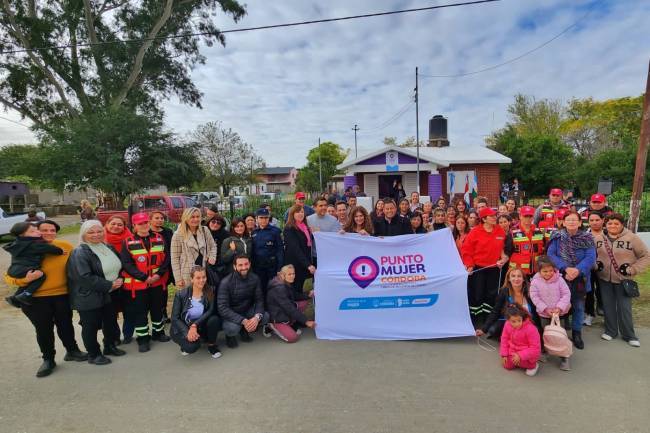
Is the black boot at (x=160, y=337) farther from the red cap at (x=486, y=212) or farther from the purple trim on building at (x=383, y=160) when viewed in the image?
the purple trim on building at (x=383, y=160)

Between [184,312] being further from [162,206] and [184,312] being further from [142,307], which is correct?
[162,206]

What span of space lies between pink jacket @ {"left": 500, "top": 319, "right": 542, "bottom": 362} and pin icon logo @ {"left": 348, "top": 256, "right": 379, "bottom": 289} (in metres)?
1.58

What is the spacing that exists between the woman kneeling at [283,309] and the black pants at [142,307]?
1364 mm

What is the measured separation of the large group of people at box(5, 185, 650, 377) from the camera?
12.3 ft

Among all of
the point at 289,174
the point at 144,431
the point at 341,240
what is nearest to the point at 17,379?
the point at 144,431

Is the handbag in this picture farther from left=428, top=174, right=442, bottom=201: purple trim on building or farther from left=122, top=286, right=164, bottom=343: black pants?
left=428, top=174, right=442, bottom=201: purple trim on building

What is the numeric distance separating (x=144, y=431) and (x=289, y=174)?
9519cm

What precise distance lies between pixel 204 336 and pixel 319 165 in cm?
4325

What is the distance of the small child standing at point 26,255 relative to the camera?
11.7 ft

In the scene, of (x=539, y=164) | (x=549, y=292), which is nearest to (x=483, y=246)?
(x=549, y=292)

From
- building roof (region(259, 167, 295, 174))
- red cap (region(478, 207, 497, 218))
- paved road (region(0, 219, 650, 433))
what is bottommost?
paved road (region(0, 219, 650, 433))

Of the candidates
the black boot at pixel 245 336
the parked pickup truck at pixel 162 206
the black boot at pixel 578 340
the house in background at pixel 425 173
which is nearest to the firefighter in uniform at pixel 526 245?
the black boot at pixel 578 340

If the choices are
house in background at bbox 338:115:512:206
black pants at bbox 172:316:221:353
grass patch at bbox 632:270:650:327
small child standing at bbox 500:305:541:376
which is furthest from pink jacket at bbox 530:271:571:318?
house in background at bbox 338:115:512:206

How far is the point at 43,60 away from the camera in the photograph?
67.7 ft
